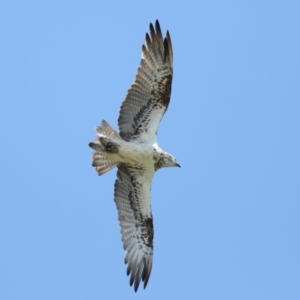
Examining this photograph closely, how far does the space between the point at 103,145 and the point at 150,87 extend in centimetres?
109

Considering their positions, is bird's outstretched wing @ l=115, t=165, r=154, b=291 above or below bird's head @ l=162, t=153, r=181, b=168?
below

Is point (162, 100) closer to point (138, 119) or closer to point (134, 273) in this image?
point (138, 119)

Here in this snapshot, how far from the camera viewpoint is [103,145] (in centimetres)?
1317

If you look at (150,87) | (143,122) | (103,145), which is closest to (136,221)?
(103,145)

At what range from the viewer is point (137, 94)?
1314 cm

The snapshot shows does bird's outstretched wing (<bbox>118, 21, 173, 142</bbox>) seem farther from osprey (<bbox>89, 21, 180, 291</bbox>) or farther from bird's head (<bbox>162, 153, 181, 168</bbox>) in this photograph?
bird's head (<bbox>162, 153, 181, 168</bbox>)

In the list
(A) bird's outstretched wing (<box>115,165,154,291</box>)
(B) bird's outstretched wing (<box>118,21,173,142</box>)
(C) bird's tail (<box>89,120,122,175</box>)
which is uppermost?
(B) bird's outstretched wing (<box>118,21,173,142</box>)

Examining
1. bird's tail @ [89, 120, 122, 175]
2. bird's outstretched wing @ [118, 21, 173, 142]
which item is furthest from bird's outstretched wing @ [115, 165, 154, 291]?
bird's outstretched wing @ [118, 21, 173, 142]

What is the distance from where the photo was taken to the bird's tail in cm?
1315

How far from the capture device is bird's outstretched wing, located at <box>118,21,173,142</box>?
13.1 meters

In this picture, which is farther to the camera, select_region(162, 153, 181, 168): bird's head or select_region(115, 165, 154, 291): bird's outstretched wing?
select_region(115, 165, 154, 291): bird's outstretched wing

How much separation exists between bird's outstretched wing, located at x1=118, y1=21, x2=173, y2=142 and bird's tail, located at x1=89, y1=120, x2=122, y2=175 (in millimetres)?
170

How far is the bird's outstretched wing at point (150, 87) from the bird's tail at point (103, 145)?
0.17 meters

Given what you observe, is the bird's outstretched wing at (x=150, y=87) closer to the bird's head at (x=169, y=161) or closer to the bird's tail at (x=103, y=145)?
the bird's tail at (x=103, y=145)
